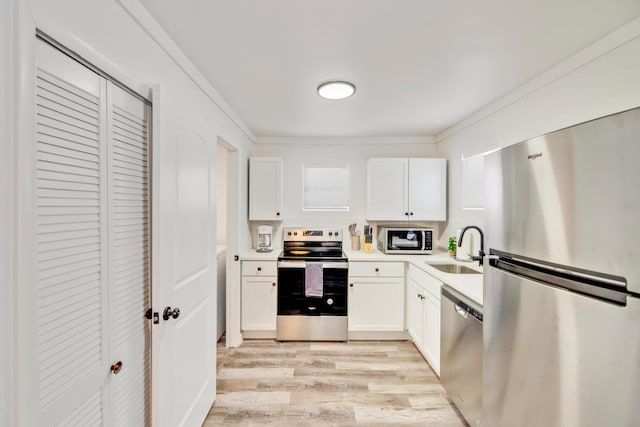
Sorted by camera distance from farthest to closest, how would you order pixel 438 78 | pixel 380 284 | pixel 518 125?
pixel 380 284 < pixel 518 125 < pixel 438 78

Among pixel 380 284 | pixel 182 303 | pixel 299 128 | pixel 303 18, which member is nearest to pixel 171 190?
pixel 182 303

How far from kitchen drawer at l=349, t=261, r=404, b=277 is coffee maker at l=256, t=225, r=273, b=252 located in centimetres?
102

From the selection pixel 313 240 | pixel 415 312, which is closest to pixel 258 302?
pixel 313 240

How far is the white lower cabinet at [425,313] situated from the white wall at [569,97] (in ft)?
2.57

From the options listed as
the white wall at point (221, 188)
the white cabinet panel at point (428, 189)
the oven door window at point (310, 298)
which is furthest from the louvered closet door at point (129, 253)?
the white cabinet panel at point (428, 189)

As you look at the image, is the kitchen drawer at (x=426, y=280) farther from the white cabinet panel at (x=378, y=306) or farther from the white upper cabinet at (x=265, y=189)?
the white upper cabinet at (x=265, y=189)

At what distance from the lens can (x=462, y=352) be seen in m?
1.77

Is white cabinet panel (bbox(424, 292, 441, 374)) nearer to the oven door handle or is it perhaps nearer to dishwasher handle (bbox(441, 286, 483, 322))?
dishwasher handle (bbox(441, 286, 483, 322))

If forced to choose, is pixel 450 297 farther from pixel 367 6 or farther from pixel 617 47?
pixel 367 6

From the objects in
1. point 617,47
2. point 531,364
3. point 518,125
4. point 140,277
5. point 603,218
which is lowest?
point 531,364

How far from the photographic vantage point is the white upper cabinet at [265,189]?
3.22 metres

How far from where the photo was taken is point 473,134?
2678 millimetres

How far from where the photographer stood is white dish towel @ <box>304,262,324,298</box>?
9.59ft

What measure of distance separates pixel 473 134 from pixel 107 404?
317cm
